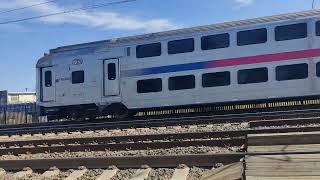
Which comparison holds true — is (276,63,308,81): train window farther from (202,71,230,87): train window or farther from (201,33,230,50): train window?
(201,33,230,50): train window

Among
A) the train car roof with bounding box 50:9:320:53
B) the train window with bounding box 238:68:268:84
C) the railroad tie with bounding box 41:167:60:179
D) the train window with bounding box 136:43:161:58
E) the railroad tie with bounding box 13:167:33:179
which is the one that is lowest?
the railroad tie with bounding box 13:167:33:179

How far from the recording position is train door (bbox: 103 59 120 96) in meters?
20.8

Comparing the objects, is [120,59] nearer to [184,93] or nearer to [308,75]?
[184,93]

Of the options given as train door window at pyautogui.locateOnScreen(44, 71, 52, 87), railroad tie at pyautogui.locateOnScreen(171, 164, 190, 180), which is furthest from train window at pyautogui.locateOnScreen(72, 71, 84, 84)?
railroad tie at pyautogui.locateOnScreen(171, 164, 190, 180)

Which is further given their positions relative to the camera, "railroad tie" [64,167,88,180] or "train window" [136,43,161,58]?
"train window" [136,43,161,58]

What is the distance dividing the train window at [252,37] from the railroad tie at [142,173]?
1113 centimetres

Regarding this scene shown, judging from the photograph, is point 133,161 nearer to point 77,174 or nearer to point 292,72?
point 77,174

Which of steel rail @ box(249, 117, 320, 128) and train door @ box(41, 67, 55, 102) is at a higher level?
train door @ box(41, 67, 55, 102)

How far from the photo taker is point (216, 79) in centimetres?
1922

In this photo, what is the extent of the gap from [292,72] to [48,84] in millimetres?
10941

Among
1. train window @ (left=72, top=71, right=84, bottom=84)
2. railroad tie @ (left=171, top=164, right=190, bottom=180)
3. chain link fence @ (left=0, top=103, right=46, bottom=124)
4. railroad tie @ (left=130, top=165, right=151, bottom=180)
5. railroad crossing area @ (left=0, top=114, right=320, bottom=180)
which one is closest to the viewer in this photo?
railroad crossing area @ (left=0, top=114, right=320, bottom=180)

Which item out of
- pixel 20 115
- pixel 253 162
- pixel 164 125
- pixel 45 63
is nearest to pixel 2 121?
pixel 20 115

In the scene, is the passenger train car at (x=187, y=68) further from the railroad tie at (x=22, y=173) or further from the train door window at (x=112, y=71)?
the railroad tie at (x=22, y=173)

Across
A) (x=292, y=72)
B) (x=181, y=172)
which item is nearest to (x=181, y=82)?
(x=292, y=72)
